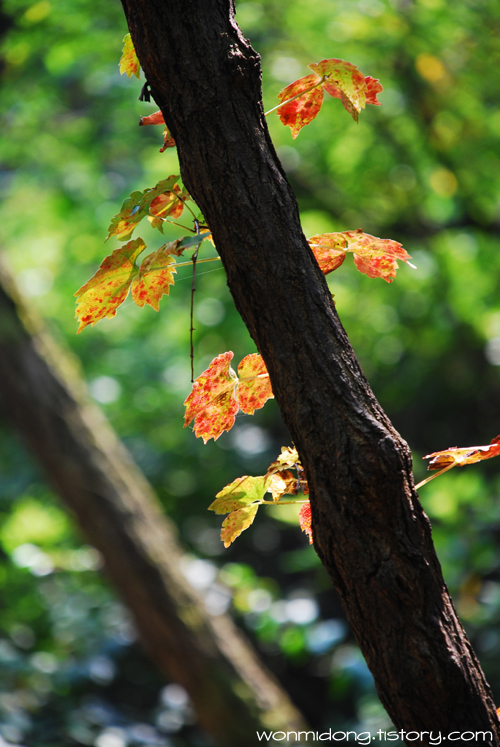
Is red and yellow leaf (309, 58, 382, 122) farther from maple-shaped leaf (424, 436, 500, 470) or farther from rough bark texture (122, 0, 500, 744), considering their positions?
maple-shaped leaf (424, 436, 500, 470)

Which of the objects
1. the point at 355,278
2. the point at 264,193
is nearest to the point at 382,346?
the point at 355,278

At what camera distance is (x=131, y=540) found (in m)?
2.18

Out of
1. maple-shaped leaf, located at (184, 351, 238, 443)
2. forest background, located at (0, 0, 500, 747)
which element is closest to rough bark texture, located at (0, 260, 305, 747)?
forest background, located at (0, 0, 500, 747)

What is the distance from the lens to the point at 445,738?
1.31ft

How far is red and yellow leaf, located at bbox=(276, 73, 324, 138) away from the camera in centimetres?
52

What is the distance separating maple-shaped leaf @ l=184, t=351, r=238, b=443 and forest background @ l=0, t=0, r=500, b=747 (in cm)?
148

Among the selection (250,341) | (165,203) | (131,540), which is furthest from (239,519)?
(250,341)

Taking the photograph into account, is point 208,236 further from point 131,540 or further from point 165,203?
point 131,540

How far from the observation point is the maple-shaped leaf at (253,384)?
521 millimetres

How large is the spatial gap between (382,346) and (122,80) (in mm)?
1853

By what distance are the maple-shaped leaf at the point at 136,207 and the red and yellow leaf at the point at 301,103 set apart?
122 millimetres

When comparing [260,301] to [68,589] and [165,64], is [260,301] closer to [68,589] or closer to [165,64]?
[165,64]

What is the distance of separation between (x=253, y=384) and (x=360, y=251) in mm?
151

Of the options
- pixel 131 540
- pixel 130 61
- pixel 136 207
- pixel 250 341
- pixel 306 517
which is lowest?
pixel 306 517
